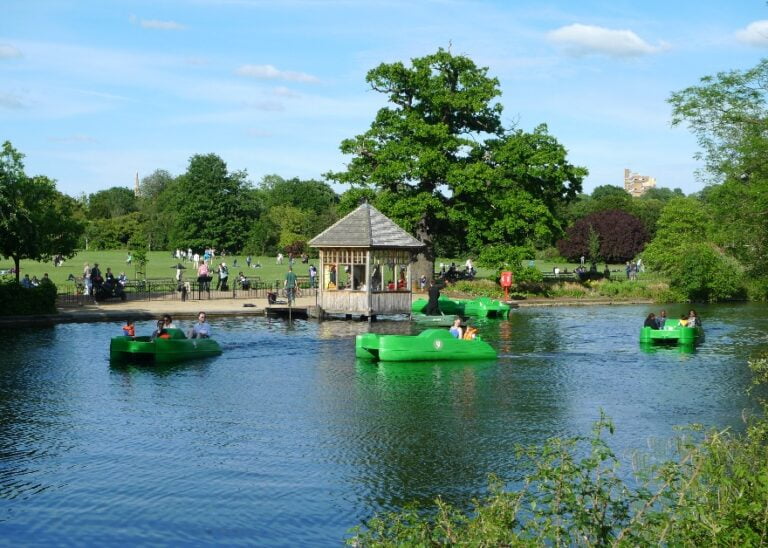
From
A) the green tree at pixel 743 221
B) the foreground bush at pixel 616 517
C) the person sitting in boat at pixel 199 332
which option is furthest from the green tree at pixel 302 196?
the foreground bush at pixel 616 517

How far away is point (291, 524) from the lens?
14266mm

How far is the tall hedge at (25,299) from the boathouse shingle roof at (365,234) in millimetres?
11604

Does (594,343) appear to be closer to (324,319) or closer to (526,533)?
(324,319)

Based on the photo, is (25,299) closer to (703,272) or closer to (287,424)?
(287,424)

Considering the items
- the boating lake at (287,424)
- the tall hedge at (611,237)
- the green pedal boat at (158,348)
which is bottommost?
the boating lake at (287,424)

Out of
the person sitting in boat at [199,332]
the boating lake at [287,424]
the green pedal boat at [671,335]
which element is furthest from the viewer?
the green pedal boat at [671,335]

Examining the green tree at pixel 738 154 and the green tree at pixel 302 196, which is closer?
the green tree at pixel 738 154

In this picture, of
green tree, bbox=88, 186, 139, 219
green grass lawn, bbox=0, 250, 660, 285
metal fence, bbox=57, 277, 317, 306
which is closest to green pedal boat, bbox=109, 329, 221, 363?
metal fence, bbox=57, 277, 317, 306

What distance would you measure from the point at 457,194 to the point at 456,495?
1669 inches

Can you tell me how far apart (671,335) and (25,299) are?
26.0 metres

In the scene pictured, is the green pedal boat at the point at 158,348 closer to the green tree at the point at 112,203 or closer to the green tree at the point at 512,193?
the green tree at the point at 512,193

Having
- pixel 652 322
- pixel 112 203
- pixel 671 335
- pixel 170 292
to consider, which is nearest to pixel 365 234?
pixel 170 292

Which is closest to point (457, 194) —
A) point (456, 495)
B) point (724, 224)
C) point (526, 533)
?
point (724, 224)

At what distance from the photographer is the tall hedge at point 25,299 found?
40.2 meters
